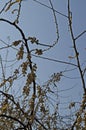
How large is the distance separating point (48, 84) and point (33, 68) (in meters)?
0.31

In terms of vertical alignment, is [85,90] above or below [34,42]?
below

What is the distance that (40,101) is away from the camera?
150cm

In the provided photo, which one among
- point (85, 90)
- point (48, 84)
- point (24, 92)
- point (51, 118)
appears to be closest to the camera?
point (85, 90)

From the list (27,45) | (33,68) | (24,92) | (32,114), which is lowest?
(32,114)

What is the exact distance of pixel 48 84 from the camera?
1745mm

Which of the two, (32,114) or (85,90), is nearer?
(85,90)

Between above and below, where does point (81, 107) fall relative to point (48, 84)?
below

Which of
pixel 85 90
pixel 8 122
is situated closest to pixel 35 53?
pixel 85 90

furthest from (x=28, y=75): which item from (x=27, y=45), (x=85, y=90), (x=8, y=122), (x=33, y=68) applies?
(x=8, y=122)

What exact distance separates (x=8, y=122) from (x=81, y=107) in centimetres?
81

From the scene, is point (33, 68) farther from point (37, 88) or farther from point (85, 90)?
point (85, 90)

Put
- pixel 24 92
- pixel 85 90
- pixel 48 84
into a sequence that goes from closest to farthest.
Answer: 1. pixel 85 90
2. pixel 24 92
3. pixel 48 84

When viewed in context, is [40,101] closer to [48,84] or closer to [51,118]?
[48,84]

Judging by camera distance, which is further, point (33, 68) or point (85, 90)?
point (33, 68)
